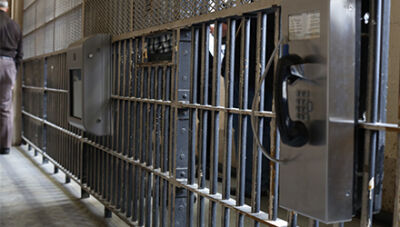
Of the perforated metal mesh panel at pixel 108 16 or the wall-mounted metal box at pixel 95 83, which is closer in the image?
the perforated metal mesh panel at pixel 108 16

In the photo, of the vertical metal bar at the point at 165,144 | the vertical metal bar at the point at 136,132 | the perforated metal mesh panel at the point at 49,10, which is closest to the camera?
the vertical metal bar at the point at 165,144

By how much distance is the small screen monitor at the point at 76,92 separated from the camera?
3373mm

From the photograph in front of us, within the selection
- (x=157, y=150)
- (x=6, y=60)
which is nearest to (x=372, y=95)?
(x=157, y=150)

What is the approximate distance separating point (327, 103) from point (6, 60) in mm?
5024

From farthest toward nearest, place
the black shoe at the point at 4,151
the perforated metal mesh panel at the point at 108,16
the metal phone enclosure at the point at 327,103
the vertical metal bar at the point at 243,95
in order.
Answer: the black shoe at the point at 4,151 → the perforated metal mesh panel at the point at 108,16 → the vertical metal bar at the point at 243,95 → the metal phone enclosure at the point at 327,103

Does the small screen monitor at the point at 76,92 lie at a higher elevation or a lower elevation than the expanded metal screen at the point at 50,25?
lower

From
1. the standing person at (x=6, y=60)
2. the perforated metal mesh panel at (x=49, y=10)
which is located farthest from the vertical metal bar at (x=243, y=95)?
the standing person at (x=6, y=60)

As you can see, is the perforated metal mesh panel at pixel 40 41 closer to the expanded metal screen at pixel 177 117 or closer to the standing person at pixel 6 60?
the standing person at pixel 6 60

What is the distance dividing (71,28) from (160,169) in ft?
7.16

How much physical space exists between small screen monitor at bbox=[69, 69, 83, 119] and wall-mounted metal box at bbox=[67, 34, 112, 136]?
0.33 feet

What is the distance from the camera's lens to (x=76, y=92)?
348 centimetres

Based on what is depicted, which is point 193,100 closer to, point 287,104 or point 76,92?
point 287,104

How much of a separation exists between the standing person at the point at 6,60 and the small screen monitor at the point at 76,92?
2281 millimetres

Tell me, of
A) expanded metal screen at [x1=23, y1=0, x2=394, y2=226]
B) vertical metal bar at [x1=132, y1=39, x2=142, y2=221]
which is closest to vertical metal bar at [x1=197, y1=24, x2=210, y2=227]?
expanded metal screen at [x1=23, y1=0, x2=394, y2=226]
